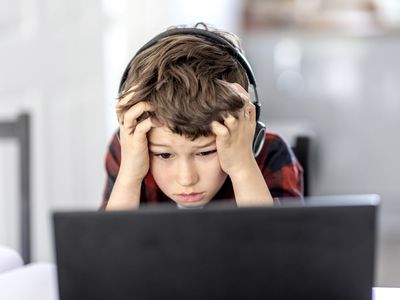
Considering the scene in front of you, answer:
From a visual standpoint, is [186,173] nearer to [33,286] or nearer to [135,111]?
[135,111]

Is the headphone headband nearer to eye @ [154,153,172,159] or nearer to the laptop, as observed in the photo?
eye @ [154,153,172,159]

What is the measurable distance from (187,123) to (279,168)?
0.28m

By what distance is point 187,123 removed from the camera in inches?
34.8

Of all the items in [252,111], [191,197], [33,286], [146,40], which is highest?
[146,40]

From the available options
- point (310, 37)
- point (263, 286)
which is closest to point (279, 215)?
point (263, 286)

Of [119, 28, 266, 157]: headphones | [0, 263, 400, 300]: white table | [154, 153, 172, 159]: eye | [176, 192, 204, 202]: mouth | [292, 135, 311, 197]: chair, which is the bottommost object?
[0, 263, 400, 300]: white table

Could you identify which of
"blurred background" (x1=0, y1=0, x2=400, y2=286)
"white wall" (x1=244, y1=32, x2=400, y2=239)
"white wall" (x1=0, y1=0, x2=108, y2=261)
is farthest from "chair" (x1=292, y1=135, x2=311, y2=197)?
"white wall" (x1=244, y1=32, x2=400, y2=239)

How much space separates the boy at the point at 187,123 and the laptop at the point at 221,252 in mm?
304

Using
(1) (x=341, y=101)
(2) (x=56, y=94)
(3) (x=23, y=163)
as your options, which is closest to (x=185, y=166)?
(3) (x=23, y=163)

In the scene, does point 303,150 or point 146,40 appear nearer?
point 303,150

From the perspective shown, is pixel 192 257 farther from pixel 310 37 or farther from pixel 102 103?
pixel 310 37

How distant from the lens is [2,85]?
2.23m

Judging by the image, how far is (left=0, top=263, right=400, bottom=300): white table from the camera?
0.82 metres

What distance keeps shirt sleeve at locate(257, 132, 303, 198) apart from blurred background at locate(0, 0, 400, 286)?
0.42 ft
